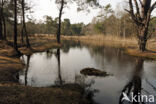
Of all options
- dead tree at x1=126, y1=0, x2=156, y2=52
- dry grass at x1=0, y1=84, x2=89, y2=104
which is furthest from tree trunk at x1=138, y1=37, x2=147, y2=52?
dry grass at x1=0, y1=84, x2=89, y2=104

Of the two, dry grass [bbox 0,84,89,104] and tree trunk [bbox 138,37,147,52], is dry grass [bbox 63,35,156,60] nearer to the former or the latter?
tree trunk [bbox 138,37,147,52]

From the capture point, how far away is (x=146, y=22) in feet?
66.4

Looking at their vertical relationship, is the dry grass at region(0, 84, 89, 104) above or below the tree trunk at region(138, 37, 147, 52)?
below

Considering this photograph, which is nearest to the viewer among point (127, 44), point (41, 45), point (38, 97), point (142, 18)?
point (38, 97)

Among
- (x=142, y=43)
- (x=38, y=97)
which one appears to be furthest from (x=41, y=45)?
(x=38, y=97)

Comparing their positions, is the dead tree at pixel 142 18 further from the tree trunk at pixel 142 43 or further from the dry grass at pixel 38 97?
the dry grass at pixel 38 97

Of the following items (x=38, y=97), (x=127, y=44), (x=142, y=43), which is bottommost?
(x=38, y=97)

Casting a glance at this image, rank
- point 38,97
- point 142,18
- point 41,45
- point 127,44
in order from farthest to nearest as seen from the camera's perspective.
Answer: point 127,44
point 41,45
point 142,18
point 38,97

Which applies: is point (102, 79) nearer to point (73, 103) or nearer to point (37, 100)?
point (73, 103)

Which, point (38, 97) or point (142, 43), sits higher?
point (142, 43)

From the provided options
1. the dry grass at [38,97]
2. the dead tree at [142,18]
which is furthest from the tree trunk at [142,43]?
the dry grass at [38,97]

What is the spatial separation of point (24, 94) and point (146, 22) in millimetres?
21535

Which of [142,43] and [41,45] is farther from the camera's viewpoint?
[41,45]

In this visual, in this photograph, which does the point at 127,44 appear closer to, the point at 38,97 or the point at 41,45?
the point at 41,45
